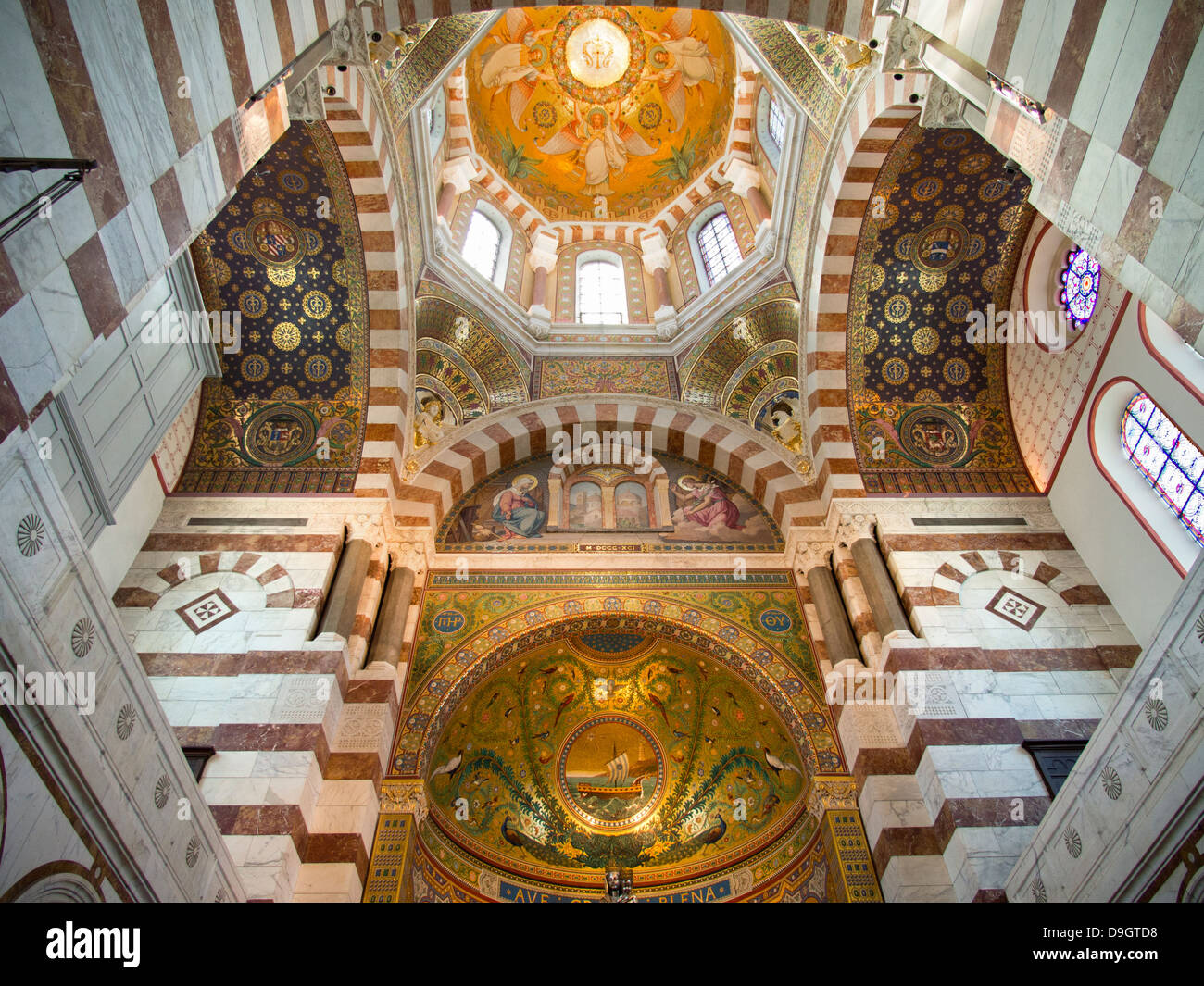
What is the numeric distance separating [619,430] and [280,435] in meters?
4.35

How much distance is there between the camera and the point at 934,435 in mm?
10016

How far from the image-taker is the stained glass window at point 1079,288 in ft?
28.6

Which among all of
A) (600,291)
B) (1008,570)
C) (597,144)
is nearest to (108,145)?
(1008,570)

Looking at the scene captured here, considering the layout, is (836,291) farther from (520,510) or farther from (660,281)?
(520,510)

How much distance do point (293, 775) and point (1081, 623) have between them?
7411 millimetres

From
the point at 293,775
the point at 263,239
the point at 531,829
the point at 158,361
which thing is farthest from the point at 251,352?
the point at 531,829

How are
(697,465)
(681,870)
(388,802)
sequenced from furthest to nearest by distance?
(697,465) → (681,870) → (388,802)

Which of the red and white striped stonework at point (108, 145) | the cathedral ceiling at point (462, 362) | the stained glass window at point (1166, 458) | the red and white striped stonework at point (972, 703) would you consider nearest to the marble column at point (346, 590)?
the cathedral ceiling at point (462, 362)

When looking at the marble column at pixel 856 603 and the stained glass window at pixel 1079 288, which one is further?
the stained glass window at pixel 1079 288

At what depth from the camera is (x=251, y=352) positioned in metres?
9.68

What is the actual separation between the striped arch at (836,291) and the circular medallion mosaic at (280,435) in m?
6.07

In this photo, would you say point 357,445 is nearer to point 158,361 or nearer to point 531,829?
point 158,361

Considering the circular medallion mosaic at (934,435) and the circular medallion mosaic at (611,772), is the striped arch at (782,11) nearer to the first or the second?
the circular medallion mosaic at (934,435)

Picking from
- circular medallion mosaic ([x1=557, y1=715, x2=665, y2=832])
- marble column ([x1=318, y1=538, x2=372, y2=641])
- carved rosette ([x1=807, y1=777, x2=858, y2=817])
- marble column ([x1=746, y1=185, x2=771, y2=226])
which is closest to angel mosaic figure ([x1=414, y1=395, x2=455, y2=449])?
marble column ([x1=318, y1=538, x2=372, y2=641])
